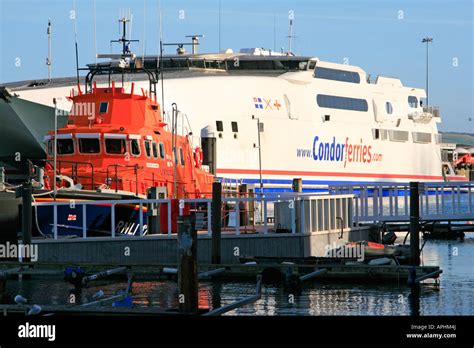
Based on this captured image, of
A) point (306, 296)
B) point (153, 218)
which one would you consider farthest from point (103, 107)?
point (306, 296)

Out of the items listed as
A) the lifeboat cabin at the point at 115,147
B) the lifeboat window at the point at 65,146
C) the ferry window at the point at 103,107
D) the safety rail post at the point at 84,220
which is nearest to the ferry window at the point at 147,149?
the lifeboat cabin at the point at 115,147

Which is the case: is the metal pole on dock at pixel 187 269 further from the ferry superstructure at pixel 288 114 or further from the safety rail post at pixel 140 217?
the ferry superstructure at pixel 288 114

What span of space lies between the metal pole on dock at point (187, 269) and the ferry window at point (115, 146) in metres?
12.2

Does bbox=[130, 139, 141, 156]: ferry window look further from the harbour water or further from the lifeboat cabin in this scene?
the harbour water

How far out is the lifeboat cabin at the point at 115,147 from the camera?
1144 inches

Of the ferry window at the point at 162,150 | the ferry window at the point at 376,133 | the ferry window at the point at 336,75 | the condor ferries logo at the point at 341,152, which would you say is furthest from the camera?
the ferry window at the point at 376,133

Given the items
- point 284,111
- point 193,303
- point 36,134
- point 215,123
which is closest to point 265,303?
point 193,303

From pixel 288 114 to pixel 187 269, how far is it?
43160 mm

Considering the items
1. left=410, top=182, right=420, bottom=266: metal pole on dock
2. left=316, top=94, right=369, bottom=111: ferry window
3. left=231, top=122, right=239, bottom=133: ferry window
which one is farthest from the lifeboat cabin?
left=316, top=94, right=369, bottom=111: ferry window

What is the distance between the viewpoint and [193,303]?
17484 mm

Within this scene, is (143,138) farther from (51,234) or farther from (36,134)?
(36,134)

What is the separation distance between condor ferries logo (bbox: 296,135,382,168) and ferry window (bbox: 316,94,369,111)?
201 centimetres

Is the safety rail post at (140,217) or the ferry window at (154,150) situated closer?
the safety rail post at (140,217)

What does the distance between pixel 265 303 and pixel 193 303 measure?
352cm
